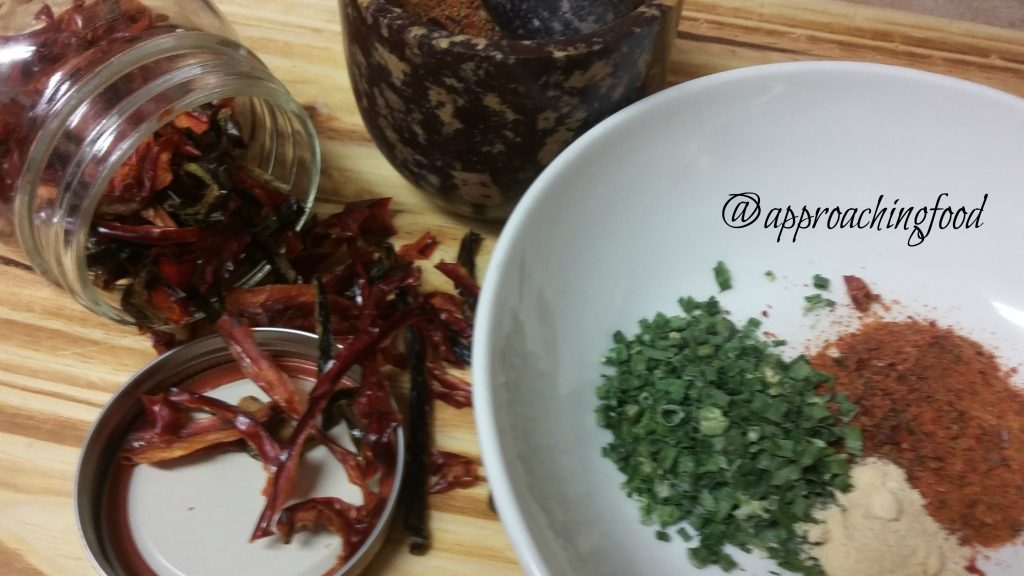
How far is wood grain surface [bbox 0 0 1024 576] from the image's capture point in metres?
0.82

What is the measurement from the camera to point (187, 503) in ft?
2.71

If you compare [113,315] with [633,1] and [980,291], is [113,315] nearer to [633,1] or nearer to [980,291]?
[633,1]

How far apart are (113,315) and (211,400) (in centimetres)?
16

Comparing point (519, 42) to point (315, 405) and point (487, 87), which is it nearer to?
point (487, 87)

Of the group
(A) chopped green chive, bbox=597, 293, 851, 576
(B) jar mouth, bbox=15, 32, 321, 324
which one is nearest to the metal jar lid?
(B) jar mouth, bbox=15, 32, 321, 324

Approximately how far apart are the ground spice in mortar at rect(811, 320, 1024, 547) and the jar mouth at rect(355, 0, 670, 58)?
431 mm

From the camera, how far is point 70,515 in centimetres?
84

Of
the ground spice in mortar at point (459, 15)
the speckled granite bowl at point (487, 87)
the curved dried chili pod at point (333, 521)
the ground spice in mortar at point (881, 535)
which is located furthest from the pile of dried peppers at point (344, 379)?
the ground spice in mortar at point (881, 535)

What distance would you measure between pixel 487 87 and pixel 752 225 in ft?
1.35

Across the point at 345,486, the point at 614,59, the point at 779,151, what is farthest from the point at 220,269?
the point at 779,151

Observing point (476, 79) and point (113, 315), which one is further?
point (113, 315)

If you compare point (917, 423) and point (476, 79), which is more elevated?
point (476, 79)

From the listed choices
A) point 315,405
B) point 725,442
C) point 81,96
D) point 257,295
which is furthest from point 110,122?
point 725,442

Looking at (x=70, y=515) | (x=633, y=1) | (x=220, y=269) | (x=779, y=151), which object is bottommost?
(x=70, y=515)
